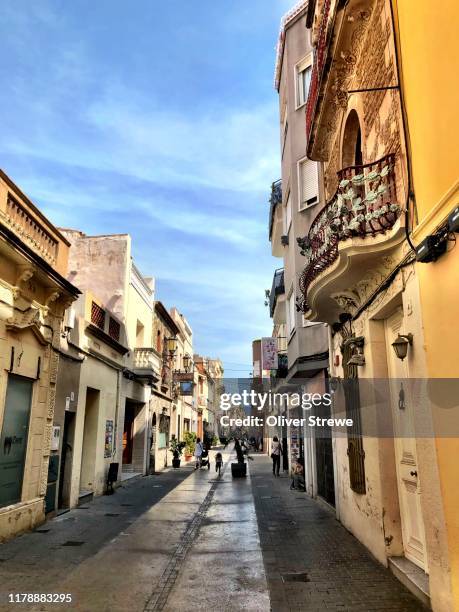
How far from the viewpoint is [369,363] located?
23.5ft

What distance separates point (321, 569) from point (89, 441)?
8.92m

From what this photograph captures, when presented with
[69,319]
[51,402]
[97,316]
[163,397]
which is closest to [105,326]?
[97,316]

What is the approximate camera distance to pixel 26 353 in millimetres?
8812

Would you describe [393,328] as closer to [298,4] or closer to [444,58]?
[444,58]

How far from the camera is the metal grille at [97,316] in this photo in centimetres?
1375

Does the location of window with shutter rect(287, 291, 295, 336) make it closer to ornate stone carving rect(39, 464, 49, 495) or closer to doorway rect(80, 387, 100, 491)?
doorway rect(80, 387, 100, 491)

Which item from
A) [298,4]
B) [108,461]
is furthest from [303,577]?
[298,4]

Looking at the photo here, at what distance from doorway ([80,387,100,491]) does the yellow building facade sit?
1080 cm

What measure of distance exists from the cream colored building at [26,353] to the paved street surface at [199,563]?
818mm

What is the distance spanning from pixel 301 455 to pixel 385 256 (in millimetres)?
11627

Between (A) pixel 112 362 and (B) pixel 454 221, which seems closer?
(B) pixel 454 221

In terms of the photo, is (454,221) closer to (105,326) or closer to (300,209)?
(300,209)

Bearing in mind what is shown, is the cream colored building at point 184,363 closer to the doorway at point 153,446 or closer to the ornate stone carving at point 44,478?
the doorway at point 153,446

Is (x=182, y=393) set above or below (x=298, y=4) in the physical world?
below
